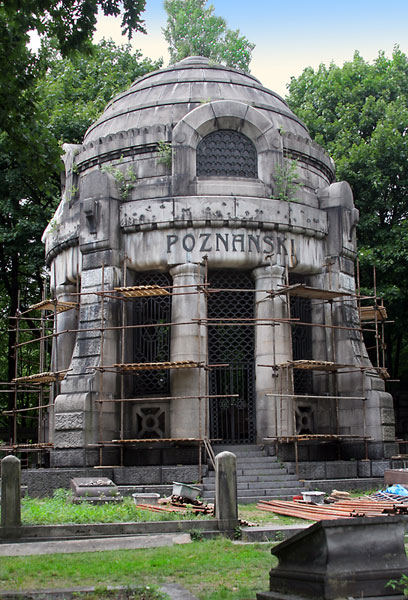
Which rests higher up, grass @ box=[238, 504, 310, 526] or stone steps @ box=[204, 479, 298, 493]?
A: stone steps @ box=[204, 479, 298, 493]

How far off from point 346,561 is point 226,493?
5520mm

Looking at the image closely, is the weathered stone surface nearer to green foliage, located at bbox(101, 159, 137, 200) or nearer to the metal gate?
the metal gate

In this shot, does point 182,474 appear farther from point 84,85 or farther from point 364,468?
point 84,85

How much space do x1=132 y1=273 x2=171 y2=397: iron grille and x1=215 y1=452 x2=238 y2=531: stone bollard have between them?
8108 mm

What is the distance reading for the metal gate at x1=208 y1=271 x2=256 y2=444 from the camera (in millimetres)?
20781

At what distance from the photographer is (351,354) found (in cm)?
2111

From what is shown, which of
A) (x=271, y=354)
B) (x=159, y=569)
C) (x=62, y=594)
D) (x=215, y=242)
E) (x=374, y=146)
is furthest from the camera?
(x=374, y=146)

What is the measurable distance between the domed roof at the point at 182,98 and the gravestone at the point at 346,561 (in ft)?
53.2

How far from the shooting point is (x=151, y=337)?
21109 mm

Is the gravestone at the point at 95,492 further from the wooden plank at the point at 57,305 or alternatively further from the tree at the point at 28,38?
the tree at the point at 28,38

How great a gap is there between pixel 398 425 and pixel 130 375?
1562cm

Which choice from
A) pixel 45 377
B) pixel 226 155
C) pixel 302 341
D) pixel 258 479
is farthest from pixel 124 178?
pixel 258 479

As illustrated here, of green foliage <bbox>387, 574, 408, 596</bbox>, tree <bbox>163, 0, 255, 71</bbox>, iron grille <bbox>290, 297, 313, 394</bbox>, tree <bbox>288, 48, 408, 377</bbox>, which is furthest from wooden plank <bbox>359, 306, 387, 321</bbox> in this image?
tree <bbox>163, 0, 255, 71</bbox>

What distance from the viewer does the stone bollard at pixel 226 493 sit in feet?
41.1
